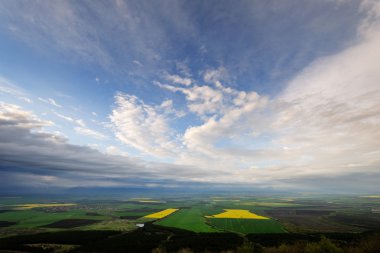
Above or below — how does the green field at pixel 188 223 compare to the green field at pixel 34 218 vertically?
above

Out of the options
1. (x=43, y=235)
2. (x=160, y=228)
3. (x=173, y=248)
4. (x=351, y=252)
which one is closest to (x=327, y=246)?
(x=351, y=252)

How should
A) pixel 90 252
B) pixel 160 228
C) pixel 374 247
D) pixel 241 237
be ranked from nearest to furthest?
pixel 374 247 < pixel 90 252 < pixel 241 237 < pixel 160 228

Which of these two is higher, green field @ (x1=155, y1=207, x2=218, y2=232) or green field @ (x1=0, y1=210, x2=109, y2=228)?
green field @ (x1=155, y1=207, x2=218, y2=232)

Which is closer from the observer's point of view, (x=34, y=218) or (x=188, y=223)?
(x=188, y=223)

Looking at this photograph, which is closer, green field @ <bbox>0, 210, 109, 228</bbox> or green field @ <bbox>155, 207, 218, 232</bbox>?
green field @ <bbox>155, 207, 218, 232</bbox>

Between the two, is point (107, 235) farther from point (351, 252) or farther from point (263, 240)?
point (351, 252)

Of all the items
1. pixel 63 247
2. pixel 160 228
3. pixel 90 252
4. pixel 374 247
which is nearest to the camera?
pixel 374 247

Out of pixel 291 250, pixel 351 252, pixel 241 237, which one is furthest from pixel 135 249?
pixel 351 252

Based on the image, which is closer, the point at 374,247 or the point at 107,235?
the point at 374,247

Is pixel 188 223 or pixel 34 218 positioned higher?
pixel 188 223

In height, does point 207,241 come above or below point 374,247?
below

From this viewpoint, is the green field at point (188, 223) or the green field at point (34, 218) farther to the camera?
the green field at point (34, 218)
